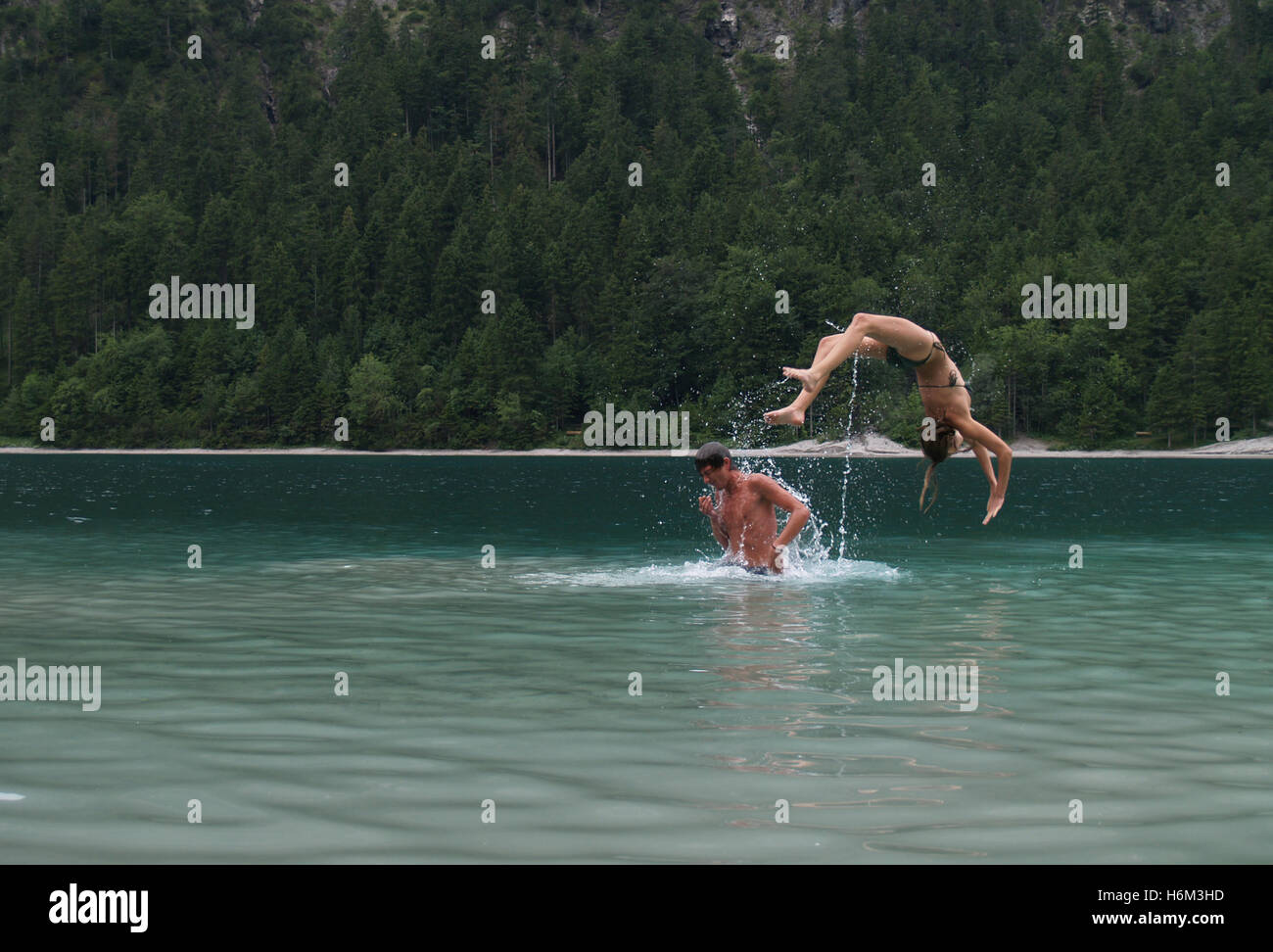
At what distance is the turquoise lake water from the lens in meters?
8.20

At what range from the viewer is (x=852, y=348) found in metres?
13.7

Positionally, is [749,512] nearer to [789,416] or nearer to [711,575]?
[711,575]

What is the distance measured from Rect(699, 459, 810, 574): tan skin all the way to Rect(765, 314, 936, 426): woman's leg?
5.53 m

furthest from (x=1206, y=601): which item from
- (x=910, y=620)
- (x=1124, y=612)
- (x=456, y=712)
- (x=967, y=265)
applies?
(x=967, y=265)

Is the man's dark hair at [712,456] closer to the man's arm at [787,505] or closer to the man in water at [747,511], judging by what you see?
the man in water at [747,511]

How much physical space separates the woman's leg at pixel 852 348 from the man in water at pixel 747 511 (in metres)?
5.43

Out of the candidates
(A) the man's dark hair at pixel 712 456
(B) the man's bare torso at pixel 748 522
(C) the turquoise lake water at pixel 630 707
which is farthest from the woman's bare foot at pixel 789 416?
(B) the man's bare torso at pixel 748 522

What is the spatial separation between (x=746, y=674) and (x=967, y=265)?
146m

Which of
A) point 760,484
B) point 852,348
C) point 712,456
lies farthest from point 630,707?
point 760,484

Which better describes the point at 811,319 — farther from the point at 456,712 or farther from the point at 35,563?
the point at 456,712

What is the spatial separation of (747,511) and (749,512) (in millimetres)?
38

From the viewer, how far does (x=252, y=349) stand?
511 feet

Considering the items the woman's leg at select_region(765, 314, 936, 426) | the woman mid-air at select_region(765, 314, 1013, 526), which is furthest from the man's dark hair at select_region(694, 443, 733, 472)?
the woman's leg at select_region(765, 314, 936, 426)

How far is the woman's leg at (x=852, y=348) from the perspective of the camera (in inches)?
516
